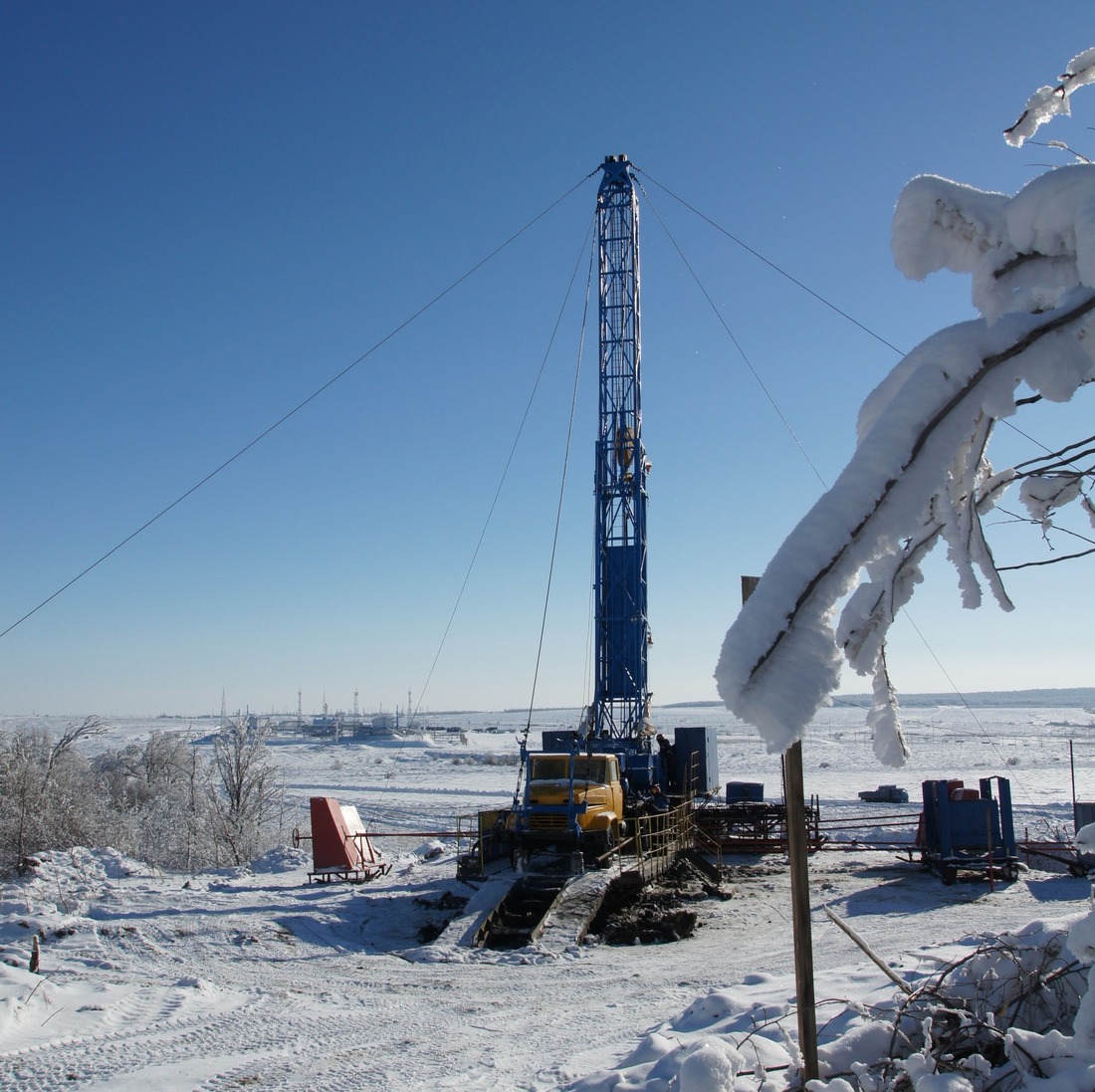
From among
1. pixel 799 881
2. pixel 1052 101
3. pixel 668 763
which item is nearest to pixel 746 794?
pixel 668 763

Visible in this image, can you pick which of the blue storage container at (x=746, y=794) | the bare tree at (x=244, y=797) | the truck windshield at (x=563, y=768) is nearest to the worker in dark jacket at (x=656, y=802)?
the truck windshield at (x=563, y=768)

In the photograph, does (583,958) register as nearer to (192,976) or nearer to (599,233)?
(192,976)

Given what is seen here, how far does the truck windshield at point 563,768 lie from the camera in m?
17.0

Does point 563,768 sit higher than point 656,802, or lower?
higher

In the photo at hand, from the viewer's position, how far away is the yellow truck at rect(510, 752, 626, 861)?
52.1ft

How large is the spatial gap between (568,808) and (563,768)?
1.25m

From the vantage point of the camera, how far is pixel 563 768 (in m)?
17.1

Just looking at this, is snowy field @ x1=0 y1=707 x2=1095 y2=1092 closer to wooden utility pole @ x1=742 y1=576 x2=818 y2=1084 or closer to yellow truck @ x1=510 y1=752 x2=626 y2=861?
wooden utility pole @ x1=742 y1=576 x2=818 y2=1084

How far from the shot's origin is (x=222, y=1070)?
7.39m

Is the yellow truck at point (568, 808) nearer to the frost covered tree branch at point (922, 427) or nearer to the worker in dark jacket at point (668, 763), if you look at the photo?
the worker in dark jacket at point (668, 763)

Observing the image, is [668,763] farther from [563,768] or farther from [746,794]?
[563,768]

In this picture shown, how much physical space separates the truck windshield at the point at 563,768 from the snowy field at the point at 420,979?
2.18 meters

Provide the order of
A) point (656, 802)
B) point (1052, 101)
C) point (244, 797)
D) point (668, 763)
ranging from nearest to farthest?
1. point (1052, 101)
2. point (656, 802)
3. point (668, 763)
4. point (244, 797)

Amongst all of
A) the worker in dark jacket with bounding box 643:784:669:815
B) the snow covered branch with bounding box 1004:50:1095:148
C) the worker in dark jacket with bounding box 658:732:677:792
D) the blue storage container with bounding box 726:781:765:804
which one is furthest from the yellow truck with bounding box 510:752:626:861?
the snow covered branch with bounding box 1004:50:1095:148
